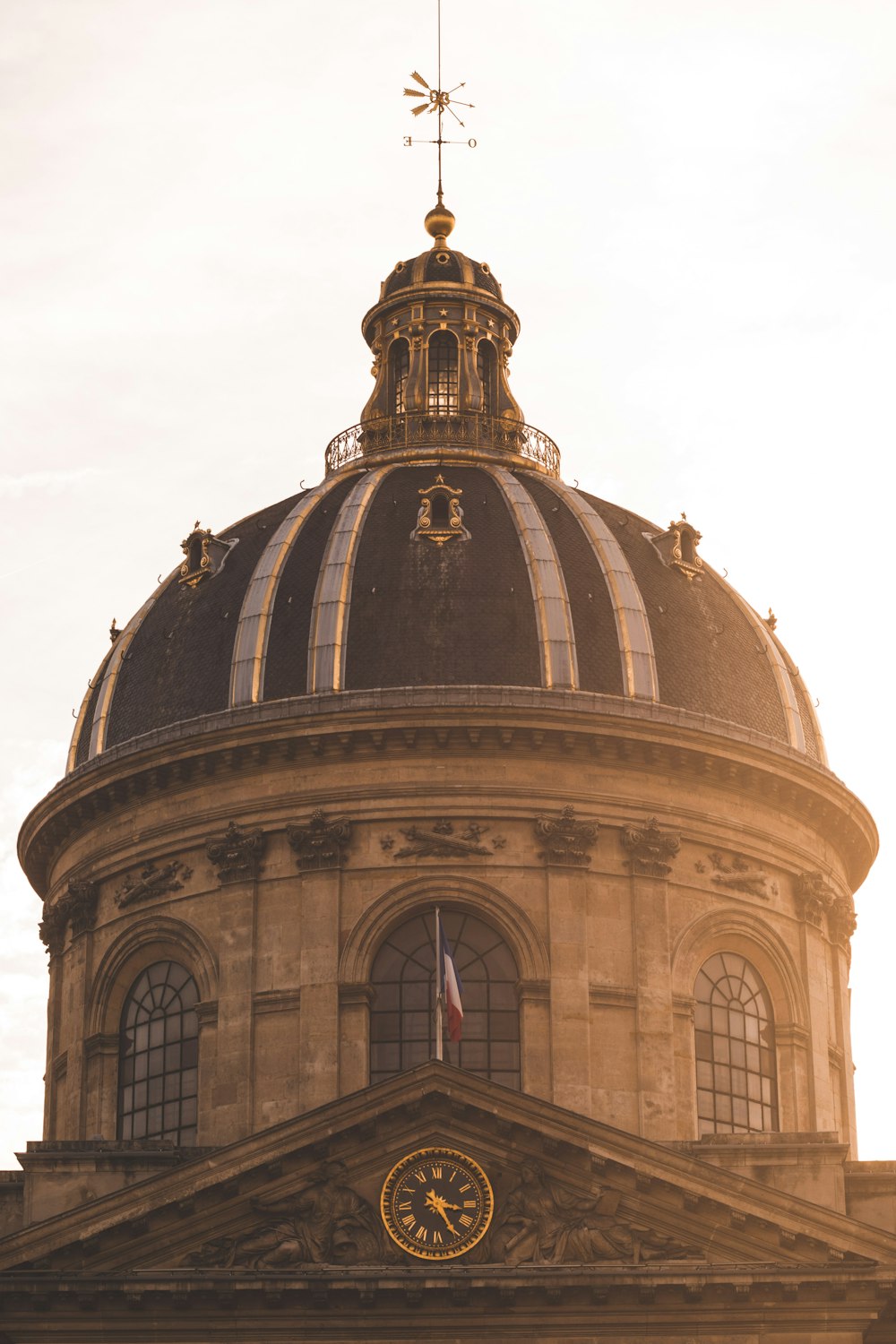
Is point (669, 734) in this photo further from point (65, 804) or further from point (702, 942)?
point (65, 804)

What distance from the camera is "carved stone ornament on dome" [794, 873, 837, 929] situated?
6075 cm

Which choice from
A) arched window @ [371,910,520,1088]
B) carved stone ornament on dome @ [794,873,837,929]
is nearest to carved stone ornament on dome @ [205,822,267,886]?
arched window @ [371,910,520,1088]

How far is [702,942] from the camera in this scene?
58844mm

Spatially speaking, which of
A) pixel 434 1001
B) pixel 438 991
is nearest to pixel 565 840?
pixel 434 1001

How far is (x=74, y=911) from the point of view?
61.3m

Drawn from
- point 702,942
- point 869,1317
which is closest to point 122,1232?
point 869,1317

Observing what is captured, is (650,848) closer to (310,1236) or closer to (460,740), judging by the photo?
(460,740)

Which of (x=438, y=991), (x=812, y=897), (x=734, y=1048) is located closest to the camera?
(x=438, y=991)

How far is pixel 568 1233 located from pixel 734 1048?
12078 millimetres

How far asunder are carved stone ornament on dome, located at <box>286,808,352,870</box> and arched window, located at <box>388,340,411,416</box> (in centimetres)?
1322

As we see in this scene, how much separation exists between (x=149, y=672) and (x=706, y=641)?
11.0 m

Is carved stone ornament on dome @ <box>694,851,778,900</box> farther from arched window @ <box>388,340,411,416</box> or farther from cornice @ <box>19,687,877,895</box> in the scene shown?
arched window @ <box>388,340,411,416</box>

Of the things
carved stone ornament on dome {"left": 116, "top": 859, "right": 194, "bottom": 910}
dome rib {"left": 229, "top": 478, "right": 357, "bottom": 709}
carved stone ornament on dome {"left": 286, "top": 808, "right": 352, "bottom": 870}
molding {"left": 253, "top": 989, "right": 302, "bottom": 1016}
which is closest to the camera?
molding {"left": 253, "top": 989, "right": 302, "bottom": 1016}

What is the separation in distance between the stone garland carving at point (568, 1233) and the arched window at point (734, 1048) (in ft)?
32.7
